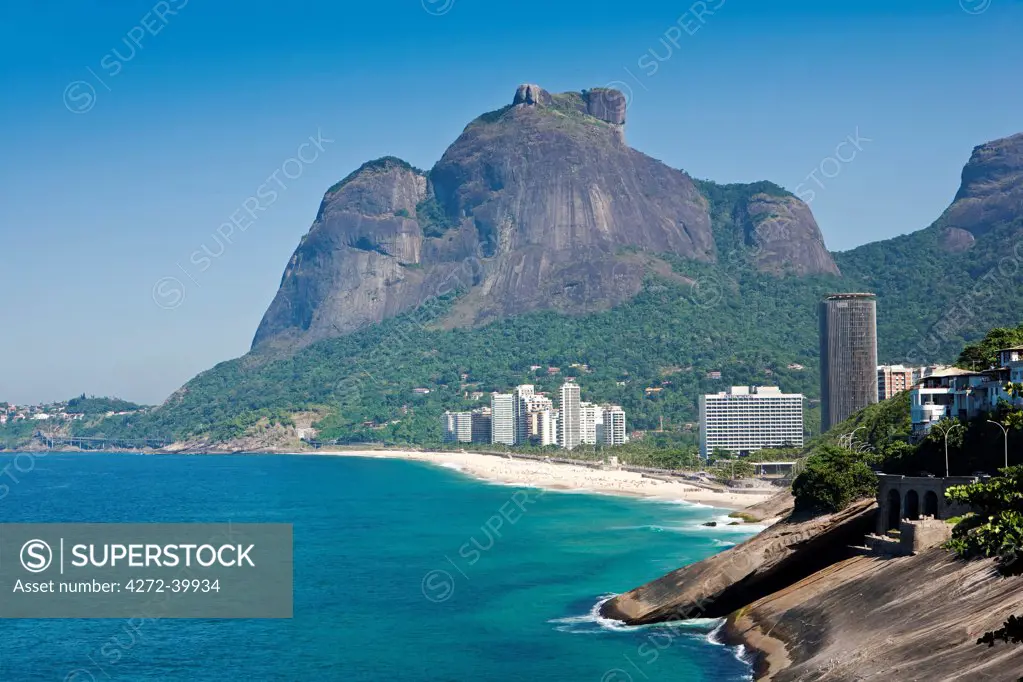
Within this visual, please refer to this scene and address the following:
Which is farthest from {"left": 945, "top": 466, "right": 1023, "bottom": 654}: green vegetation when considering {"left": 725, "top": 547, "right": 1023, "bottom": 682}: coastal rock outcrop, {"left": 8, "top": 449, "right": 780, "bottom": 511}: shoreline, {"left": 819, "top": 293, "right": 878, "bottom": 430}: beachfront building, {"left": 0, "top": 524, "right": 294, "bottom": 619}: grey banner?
{"left": 819, "top": 293, "right": 878, "bottom": 430}: beachfront building

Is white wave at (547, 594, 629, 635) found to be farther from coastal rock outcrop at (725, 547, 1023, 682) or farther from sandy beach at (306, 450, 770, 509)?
sandy beach at (306, 450, 770, 509)

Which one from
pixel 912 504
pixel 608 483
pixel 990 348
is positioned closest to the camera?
pixel 912 504

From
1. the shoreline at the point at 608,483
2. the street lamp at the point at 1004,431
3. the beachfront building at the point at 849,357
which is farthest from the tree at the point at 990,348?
the beachfront building at the point at 849,357

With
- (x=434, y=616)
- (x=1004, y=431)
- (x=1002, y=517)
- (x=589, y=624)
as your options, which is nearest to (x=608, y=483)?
(x=434, y=616)

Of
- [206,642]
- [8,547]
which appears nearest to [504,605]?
[206,642]

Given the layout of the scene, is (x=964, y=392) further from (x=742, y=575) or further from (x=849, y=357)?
(x=849, y=357)

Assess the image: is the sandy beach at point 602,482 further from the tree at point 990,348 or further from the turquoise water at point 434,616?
the tree at point 990,348
